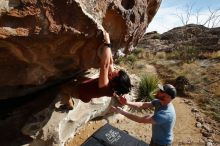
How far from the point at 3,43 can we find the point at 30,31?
41 centimetres

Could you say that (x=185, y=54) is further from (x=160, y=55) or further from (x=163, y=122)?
(x=163, y=122)

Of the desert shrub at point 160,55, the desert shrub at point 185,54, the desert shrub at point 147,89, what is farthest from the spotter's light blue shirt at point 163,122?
the desert shrub at point 160,55

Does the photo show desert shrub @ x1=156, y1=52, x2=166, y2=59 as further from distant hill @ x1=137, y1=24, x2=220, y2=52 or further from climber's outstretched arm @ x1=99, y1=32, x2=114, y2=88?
climber's outstretched arm @ x1=99, y1=32, x2=114, y2=88

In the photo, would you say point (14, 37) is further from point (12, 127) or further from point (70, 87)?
point (12, 127)

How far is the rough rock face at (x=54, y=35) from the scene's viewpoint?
4.11 m

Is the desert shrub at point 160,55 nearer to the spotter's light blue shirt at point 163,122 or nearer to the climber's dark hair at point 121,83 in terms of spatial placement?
the spotter's light blue shirt at point 163,122

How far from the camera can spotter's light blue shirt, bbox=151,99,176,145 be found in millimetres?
5574

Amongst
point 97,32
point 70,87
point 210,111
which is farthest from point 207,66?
point 97,32

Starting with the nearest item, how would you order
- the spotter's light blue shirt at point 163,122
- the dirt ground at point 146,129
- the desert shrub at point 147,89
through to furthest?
the spotter's light blue shirt at point 163,122, the dirt ground at point 146,129, the desert shrub at point 147,89

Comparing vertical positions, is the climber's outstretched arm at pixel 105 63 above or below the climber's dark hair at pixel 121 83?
above

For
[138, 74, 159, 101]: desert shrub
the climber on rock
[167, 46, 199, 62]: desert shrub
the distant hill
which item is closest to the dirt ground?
[138, 74, 159, 101]: desert shrub

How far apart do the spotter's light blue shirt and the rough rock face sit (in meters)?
1.22

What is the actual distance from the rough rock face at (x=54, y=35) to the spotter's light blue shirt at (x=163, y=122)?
4.00ft

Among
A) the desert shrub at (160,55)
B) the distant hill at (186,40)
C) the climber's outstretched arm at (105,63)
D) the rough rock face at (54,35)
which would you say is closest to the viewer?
the rough rock face at (54,35)
